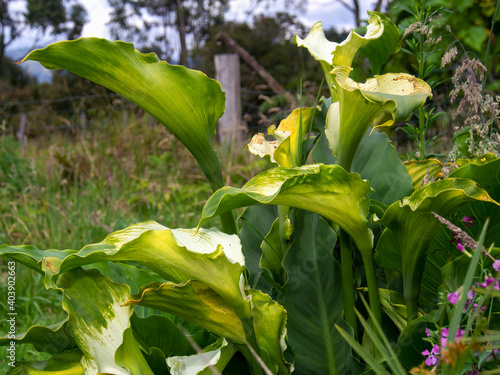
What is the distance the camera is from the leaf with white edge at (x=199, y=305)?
658 millimetres

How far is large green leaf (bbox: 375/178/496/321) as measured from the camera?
613mm

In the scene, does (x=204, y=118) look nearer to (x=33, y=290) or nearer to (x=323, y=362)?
(x=323, y=362)

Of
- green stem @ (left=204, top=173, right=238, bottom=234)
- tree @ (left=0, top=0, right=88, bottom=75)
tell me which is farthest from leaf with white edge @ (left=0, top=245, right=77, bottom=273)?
tree @ (left=0, top=0, right=88, bottom=75)

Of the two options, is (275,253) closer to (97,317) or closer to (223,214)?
(223,214)

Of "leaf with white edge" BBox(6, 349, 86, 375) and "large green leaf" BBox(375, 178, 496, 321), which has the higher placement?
"large green leaf" BBox(375, 178, 496, 321)

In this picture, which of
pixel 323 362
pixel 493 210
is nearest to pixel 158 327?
pixel 323 362

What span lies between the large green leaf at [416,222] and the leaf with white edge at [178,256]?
0.76ft

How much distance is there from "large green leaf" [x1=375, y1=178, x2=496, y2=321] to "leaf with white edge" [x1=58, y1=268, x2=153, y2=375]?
1.35ft

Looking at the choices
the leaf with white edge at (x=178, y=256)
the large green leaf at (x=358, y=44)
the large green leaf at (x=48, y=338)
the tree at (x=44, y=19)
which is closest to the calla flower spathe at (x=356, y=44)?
the large green leaf at (x=358, y=44)

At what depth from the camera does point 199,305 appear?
2.24 feet

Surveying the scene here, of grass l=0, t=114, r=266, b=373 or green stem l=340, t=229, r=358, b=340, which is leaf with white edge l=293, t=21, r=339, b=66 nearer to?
green stem l=340, t=229, r=358, b=340

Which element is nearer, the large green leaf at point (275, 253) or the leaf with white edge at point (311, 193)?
the leaf with white edge at point (311, 193)

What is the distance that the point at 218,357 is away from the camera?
661mm

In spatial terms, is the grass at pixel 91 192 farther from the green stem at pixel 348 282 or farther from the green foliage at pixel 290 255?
the green stem at pixel 348 282
